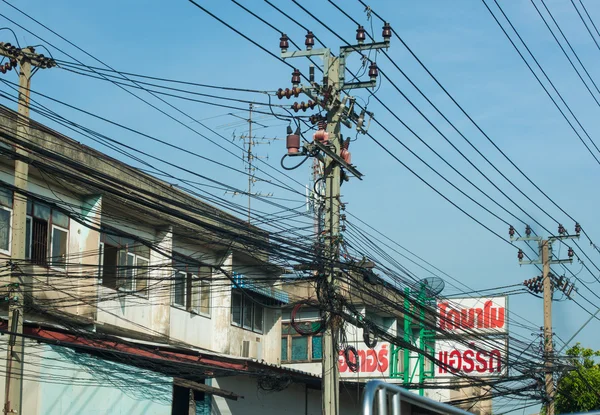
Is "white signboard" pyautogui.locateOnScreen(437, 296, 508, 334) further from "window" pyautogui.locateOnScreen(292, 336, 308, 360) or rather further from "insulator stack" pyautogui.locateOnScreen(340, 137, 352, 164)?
"insulator stack" pyautogui.locateOnScreen(340, 137, 352, 164)

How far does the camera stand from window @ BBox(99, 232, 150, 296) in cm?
2266

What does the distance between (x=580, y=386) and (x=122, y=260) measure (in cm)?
1484

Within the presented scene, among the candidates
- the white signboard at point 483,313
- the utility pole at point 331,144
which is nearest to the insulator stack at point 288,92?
the utility pole at point 331,144

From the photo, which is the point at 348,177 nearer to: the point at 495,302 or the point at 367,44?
the point at 367,44

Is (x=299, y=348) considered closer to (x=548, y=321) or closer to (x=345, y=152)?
(x=548, y=321)

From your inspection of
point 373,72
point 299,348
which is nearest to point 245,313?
point 299,348

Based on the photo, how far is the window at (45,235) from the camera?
20.0 m

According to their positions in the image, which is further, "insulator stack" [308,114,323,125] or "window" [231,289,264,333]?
"window" [231,289,264,333]

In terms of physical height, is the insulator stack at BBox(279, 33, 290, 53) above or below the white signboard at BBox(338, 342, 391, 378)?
above

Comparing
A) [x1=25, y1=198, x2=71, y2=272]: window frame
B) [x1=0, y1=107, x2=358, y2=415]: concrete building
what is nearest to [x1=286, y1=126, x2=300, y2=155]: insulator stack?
[x1=0, y1=107, x2=358, y2=415]: concrete building

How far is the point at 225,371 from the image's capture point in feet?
68.9

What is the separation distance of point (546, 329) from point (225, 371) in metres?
12.2

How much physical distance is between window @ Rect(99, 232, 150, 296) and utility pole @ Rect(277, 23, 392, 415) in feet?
22.9

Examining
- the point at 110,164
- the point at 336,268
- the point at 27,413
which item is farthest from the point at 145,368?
the point at 336,268
